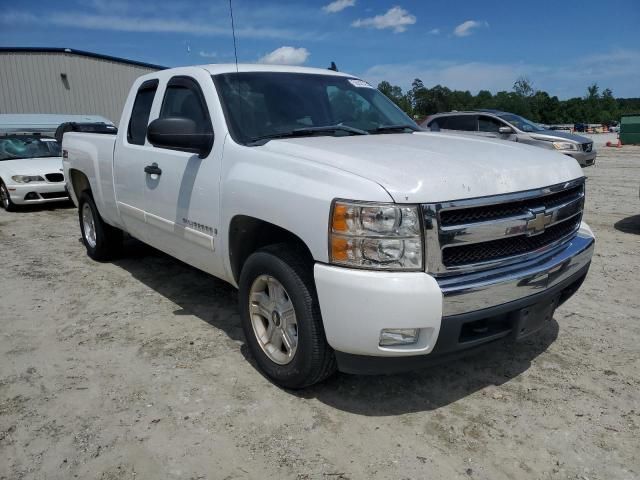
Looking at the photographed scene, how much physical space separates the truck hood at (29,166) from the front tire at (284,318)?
835 centimetres

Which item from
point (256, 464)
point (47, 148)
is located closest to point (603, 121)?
Result: point (47, 148)

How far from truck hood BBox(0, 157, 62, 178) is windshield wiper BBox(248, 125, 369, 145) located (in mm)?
8168

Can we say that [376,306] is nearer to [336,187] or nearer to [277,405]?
[336,187]

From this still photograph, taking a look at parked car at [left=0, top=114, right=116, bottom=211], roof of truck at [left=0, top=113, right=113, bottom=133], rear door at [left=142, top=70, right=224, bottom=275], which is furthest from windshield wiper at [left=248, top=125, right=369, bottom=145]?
roof of truck at [left=0, top=113, right=113, bottom=133]

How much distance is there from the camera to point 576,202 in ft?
10.2

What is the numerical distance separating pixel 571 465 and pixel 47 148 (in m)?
11.4

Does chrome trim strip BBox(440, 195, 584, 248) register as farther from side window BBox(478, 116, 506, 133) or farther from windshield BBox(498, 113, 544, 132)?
windshield BBox(498, 113, 544, 132)

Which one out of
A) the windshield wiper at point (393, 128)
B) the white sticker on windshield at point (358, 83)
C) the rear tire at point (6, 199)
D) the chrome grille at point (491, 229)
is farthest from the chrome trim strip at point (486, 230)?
the rear tire at point (6, 199)

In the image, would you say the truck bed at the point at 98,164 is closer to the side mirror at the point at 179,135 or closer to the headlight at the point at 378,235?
the side mirror at the point at 179,135

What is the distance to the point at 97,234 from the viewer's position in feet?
18.5

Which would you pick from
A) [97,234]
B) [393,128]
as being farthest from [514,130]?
[97,234]

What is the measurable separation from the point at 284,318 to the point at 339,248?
0.72 metres

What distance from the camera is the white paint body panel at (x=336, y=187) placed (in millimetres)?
2330

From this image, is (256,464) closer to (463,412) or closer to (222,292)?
(463,412)
